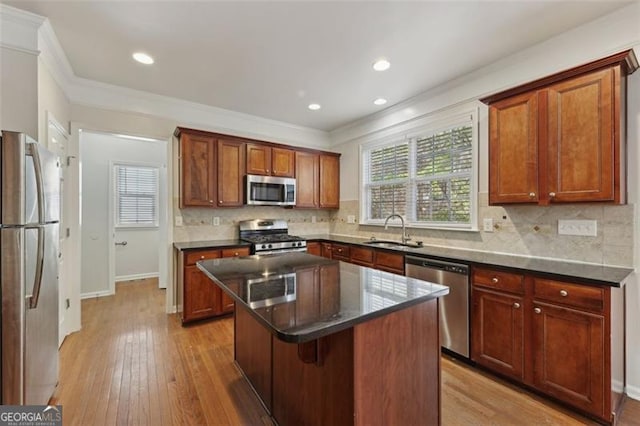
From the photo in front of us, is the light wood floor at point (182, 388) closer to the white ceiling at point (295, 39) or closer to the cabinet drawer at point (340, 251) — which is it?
the cabinet drawer at point (340, 251)

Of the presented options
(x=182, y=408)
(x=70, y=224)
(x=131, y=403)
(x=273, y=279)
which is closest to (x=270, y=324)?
(x=273, y=279)

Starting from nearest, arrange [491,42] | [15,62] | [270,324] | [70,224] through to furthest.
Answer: [270,324], [15,62], [491,42], [70,224]

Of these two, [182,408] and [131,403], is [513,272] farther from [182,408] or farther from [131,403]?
[131,403]

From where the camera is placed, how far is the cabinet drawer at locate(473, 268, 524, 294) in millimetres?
2152

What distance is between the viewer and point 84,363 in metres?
2.51

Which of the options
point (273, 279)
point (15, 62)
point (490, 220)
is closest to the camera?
point (273, 279)

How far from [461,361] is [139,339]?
3177 millimetres

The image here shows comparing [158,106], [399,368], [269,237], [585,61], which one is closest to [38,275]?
[399,368]

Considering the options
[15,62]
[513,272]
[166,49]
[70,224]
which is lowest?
[513,272]

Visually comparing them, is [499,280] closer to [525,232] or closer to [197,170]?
[525,232]

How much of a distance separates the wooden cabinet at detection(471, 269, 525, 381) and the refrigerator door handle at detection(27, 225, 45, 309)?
3070 millimetres

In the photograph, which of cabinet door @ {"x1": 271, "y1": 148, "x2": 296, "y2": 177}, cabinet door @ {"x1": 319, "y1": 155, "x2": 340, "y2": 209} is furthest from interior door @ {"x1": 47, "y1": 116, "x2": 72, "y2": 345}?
cabinet door @ {"x1": 319, "y1": 155, "x2": 340, "y2": 209}

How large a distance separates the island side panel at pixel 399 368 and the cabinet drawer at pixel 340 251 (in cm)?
240

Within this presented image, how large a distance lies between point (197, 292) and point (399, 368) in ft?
8.89
